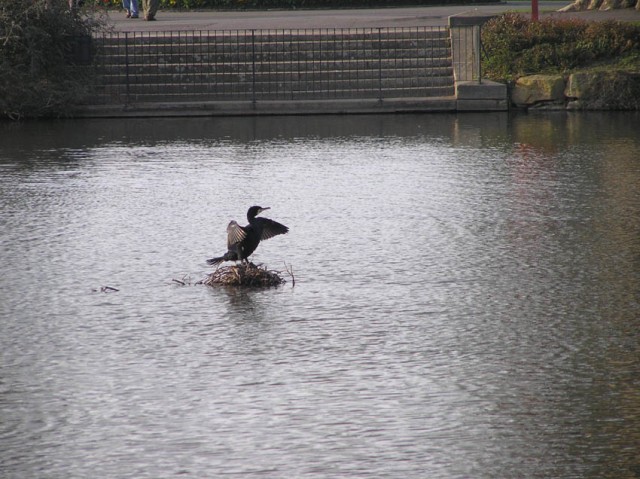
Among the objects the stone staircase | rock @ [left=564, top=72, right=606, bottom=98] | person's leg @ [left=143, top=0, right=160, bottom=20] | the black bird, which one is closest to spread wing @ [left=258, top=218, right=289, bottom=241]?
the black bird

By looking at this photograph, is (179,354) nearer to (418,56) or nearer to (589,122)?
(589,122)

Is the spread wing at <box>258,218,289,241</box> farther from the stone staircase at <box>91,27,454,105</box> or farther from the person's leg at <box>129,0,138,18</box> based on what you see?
the person's leg at <box>129,0,138,18</box>

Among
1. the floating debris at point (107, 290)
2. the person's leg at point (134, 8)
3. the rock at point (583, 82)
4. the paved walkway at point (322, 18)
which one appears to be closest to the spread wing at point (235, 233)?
the floating debris at point (107, 290)

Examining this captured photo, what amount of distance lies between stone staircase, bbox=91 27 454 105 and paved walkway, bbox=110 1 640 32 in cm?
251

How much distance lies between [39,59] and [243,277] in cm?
1289

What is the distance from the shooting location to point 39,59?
20.6 m

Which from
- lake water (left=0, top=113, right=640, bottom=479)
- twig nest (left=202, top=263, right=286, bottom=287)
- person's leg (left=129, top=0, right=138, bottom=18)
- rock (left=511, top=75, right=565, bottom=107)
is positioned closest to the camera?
lake water (left=0, top=113, right=640, bottom=479)

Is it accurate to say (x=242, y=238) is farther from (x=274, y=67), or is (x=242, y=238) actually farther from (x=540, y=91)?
(x=274, y=67)

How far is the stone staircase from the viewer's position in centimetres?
2084

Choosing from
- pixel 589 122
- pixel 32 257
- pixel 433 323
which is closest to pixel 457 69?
pixel 589 122

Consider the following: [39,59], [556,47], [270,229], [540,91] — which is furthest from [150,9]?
[270,229]

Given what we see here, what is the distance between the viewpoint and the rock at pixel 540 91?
66.5 feet

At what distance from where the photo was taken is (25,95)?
19.9 metres

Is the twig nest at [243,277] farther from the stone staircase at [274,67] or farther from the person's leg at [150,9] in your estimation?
the person's leg at [150,9]
